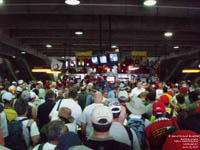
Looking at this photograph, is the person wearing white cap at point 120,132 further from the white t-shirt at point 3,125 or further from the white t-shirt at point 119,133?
the white t-shirt at point 3,125

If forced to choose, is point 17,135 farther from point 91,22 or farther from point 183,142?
point 91,22

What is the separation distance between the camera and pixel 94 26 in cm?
1124

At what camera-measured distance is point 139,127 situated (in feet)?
12.0

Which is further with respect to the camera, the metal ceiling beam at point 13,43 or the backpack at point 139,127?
the metal ceiling beam at point 13,43

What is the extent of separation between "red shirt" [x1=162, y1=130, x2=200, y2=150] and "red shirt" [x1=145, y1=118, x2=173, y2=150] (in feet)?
2.27

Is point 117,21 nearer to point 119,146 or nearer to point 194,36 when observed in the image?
point 194,36

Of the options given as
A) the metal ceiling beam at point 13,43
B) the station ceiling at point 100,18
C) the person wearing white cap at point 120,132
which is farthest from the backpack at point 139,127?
the metal ceiling beam at point 13,43

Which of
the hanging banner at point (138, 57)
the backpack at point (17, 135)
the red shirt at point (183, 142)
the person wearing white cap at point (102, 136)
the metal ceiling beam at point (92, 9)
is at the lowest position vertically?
the backpack at point (17, 135)

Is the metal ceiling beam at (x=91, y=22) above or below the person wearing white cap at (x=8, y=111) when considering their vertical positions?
above

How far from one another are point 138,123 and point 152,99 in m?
2.14

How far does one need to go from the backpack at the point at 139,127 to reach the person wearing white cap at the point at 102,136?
1169mm

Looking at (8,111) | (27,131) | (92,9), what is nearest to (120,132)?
(27,131)

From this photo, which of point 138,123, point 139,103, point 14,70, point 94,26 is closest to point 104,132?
point 138,123

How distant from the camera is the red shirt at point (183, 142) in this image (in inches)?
99.3
